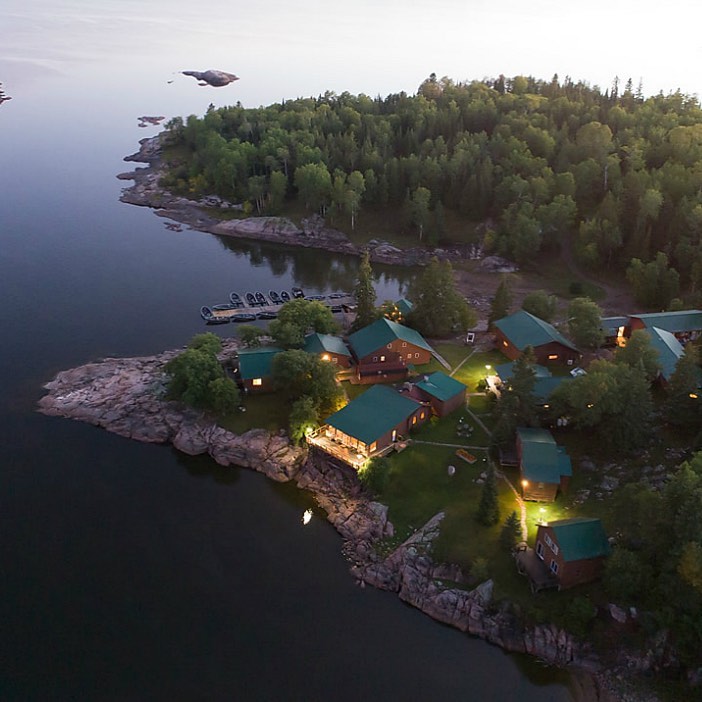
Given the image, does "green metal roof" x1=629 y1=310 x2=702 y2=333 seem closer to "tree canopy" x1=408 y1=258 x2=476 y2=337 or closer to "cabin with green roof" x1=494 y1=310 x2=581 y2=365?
"cabin with green roof" x1=494 y1=310 x2=581 y2=365

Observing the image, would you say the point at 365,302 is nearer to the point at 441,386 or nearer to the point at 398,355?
the point at 398,355

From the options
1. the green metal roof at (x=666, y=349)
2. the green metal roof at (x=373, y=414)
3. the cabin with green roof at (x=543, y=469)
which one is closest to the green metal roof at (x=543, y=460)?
the cabin with green roof at (x=543, y=469)

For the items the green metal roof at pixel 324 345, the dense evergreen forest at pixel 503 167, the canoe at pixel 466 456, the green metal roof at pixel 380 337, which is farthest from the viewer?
the dense evergreen forest at pixel 503 167

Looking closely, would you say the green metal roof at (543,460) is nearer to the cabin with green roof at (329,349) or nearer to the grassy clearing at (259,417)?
the cabin with green roof at (329,349)

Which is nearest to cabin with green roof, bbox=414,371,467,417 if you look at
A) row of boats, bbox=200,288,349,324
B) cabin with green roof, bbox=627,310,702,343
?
cabin with green roof, bbox=627,310,702,343

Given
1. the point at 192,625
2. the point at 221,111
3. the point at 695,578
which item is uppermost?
the point at 221,111

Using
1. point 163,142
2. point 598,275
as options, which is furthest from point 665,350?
point 163,142

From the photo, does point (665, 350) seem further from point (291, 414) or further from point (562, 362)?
point (291, 414)
